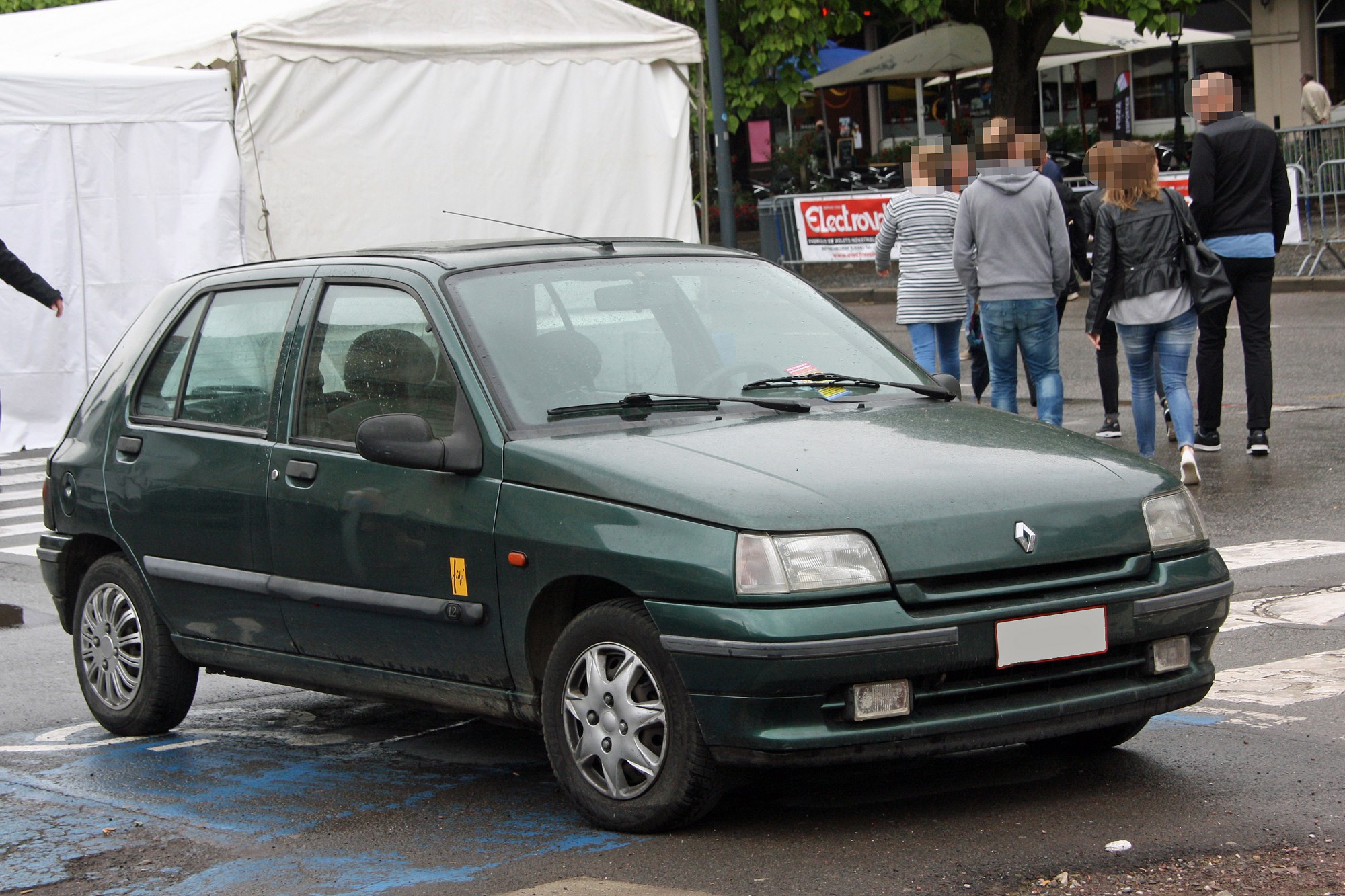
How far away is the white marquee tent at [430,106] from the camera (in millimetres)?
13977

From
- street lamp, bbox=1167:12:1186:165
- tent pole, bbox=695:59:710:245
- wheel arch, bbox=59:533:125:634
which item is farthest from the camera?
street lamp, bbox=1167:12:1186:165

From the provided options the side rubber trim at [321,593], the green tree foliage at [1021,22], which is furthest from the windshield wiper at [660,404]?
the green tree foliage at [1021,22]

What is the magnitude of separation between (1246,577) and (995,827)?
354 centimetres

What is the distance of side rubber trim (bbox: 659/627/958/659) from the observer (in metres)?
4.14

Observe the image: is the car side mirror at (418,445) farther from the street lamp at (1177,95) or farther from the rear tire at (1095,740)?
the street lamp at (1177,95)

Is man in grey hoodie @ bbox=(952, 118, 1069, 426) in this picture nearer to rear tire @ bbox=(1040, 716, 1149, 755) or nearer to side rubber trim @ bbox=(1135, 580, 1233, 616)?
rear tire @ bbox=(1040, 716, 1149, 755)

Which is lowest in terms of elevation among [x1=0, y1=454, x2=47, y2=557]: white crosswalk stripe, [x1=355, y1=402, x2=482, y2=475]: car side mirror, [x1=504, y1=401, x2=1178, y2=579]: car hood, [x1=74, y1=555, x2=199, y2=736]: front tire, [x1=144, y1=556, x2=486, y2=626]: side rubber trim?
[x1=0, y1=454, x2=47, y2=557]: white crosswalk stripe

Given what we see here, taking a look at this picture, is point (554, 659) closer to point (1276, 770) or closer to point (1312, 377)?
point (1276, 770)

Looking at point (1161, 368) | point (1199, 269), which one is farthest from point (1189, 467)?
point (1199, 269)

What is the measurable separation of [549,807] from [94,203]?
10.5 meters

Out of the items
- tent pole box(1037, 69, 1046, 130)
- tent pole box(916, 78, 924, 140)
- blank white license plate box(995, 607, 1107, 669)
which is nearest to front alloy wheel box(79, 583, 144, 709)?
blank white license plate box(995, 607, 1107, 669)

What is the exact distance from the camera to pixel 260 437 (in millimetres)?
5594

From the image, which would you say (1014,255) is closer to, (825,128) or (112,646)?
(112,646)

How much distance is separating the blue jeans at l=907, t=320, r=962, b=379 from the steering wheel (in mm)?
6058
